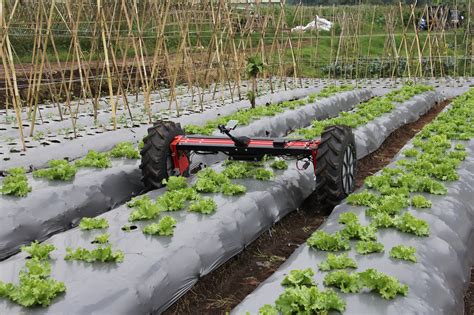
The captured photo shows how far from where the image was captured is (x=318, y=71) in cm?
3031

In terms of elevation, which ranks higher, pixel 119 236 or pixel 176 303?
pixel 119 236

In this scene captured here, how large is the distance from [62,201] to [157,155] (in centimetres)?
151

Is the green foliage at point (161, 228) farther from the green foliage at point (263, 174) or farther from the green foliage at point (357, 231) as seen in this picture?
the green foliage at point (263, 174)

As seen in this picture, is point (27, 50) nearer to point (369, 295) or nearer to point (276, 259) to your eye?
point (276, 259)

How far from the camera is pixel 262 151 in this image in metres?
7.84

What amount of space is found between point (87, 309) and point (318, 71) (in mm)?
27112

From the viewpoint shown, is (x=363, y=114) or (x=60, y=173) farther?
(x=363, y=114)

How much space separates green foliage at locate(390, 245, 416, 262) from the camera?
203 inches

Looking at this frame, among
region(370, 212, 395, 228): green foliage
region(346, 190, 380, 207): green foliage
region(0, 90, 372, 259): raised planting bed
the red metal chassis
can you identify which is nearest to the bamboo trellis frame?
region(0, 90, 372, 259): raised planting bed

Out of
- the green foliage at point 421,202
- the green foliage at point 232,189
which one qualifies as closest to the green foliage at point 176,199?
the green foliage at point 232,189

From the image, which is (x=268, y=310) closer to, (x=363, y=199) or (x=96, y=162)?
(x=363, y=199)

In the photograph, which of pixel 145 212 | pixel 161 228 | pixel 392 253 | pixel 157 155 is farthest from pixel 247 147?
pixel 392 253

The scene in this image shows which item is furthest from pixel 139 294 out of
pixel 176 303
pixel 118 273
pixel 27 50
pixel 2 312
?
pixel 27 50

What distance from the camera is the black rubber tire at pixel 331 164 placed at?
25.0ft
